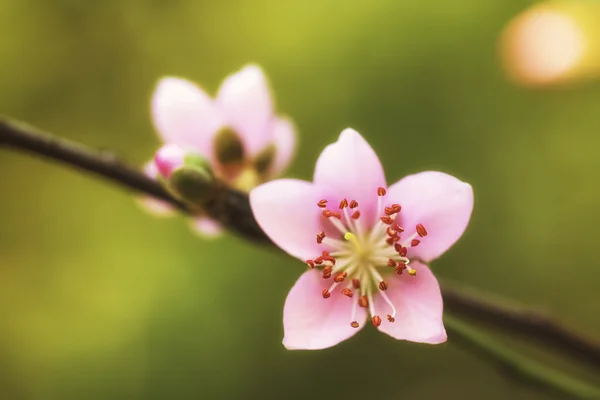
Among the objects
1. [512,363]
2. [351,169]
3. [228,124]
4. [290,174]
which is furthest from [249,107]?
[290,174]

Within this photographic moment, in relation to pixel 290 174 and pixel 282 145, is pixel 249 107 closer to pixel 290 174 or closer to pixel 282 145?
pixel 282 145

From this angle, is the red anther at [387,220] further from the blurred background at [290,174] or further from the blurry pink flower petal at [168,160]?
the blurred background at [290,174]

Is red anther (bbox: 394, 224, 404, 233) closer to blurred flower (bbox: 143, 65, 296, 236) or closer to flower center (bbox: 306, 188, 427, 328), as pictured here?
flower center (bbox: 306, 188, 427, 328)

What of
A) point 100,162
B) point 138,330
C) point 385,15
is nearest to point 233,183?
point 100,162

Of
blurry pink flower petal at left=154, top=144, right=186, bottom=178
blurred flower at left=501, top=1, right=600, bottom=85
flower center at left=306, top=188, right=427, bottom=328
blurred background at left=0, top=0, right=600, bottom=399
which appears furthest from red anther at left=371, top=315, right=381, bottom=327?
blurred flower at left=501, top=1, right=600, bottom=85

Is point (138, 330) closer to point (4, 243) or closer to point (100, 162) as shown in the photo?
point (4, 243)

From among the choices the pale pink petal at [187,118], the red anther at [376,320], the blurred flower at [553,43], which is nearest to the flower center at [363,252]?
the red anther at [376,320]

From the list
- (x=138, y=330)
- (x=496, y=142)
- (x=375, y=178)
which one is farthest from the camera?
(x=496, y=142)
